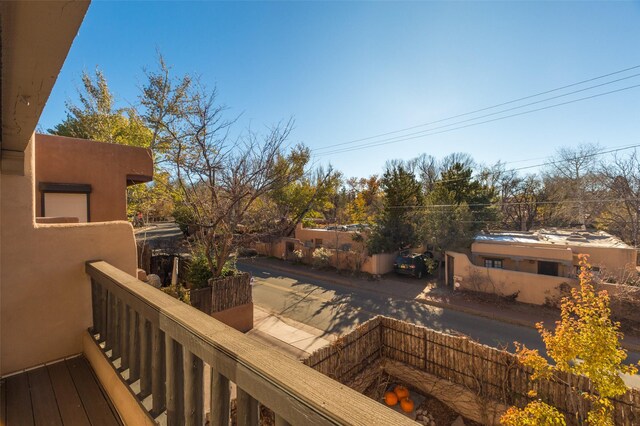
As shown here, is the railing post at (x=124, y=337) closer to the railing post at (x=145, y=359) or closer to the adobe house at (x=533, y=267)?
the railing post at (x=145, y=359)

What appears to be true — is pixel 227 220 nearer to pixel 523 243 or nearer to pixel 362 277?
pixel 362 277

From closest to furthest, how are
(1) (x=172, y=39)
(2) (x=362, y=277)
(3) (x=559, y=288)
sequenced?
(1) (x=172, y=39) < (3) (x=559, y=288) < (2) (x=362, y=277)

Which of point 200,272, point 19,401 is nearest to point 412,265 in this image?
point 200,272

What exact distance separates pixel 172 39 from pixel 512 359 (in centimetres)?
1283

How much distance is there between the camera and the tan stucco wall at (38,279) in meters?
2.62

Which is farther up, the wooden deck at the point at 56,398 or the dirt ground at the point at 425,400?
the wooden deck at the point at 56,398

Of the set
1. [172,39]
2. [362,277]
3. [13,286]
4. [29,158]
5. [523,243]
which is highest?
[172,39]

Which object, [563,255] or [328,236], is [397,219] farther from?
[563,255]

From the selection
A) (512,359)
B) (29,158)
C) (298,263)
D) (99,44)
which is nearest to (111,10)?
(99,44)

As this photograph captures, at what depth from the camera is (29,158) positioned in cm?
284

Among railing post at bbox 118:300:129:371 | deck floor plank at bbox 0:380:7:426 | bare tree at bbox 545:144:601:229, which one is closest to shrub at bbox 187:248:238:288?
deck floor plank at bbox 0:380:7:426

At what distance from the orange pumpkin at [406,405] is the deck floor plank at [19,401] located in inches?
247

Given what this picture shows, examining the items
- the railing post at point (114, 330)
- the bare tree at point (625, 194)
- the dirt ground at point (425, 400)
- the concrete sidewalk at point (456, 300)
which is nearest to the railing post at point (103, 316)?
the railing post at point (114, 330)

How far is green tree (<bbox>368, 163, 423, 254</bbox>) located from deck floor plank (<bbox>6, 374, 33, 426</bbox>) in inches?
617
